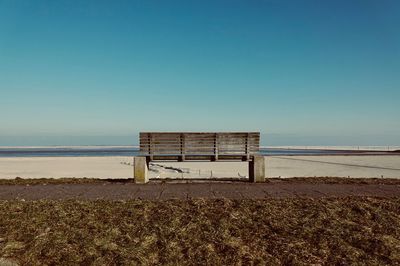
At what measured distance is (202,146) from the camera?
11133 mm

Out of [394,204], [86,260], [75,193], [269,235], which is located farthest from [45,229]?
[394,204]

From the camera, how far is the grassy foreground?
4.81 m

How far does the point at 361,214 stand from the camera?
6.56 meters

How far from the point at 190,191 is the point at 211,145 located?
2.62 m

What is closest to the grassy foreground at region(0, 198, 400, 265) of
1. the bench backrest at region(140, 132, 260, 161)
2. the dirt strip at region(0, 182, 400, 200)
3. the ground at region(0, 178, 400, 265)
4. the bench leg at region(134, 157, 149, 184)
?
the ground at region(0, 178, 400, 265)

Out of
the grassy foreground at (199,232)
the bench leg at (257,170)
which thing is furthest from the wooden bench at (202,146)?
the grassy foreground at (199,232)

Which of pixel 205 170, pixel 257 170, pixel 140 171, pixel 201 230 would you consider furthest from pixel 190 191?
pixel 205 170

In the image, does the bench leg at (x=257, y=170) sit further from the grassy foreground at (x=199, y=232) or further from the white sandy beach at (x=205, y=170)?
the white sandy beach at (x=205, y=170)

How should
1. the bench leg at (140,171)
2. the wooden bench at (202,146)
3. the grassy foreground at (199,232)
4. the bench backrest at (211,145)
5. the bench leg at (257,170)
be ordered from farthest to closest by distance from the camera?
the bench backrest at (211,145) → the wooden bench at (202,146) → the bench leg at (257,170) → the bench leg at (140,171) → the grassy foreground at (199,232)

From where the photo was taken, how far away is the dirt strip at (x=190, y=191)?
8211mm

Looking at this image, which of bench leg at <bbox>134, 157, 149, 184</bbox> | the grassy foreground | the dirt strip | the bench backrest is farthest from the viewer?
the bench backrest

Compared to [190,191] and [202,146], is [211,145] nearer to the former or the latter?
[202,146]

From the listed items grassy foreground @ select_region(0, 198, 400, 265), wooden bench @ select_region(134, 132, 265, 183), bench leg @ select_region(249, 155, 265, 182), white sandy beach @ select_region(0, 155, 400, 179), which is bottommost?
white sandy beach @ select_region(0, 155, 400, 179)

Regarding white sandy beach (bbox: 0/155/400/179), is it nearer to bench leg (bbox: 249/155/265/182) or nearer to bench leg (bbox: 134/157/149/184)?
bench leg (bbox: 249/155/265/182)
